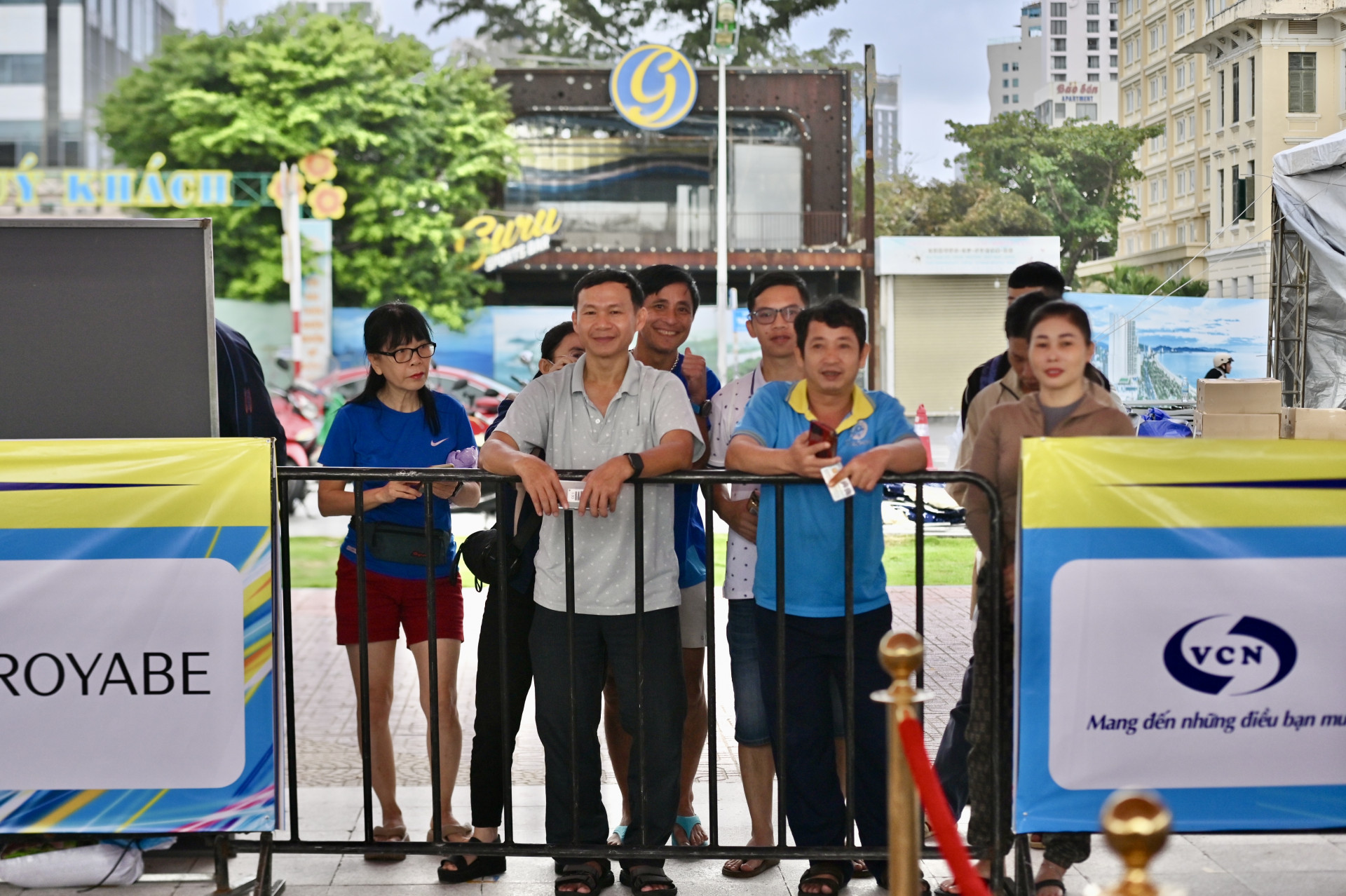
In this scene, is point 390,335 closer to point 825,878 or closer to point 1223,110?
point 825,878

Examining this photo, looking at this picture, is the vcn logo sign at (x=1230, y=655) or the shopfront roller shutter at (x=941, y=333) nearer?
the vcn logo sign at (x=1230, y=655)

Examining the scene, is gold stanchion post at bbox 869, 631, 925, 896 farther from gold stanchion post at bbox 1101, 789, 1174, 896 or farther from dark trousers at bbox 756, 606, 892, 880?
dark trousers at bbox 756, 606, 892, 880

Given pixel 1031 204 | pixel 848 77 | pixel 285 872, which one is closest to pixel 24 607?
pixel 285 872

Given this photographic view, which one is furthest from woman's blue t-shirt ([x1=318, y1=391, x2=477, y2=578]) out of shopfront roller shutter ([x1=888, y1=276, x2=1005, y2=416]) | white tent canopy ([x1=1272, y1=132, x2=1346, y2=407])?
shopfront roller shutter ([x1=888, y1=276, x2=1005, y2=416])

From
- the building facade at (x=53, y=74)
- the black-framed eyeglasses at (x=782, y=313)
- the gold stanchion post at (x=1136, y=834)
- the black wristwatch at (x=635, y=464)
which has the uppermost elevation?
the building facade at (x=53, y=74)

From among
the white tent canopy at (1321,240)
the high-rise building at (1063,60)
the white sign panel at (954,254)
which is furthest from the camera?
the white sign panel at (954,254)

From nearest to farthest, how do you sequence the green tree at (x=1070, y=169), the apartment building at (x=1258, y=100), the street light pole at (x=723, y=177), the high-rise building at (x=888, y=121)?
1. the apartment building at (x=1258, y=100)
2. the green tree at (x=1070, y=169)
3. the high-rise building at (x=888, y=121)
4. the street light pole at (x=723, y=177)

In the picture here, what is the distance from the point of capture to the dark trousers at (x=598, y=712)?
379 cm

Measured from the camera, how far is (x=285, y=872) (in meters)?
4.09

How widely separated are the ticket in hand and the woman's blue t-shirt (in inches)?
55.6

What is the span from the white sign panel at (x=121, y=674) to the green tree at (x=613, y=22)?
3426cm

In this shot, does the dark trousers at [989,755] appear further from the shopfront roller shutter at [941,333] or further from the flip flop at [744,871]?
the shopfront roller shutter at [941,333]

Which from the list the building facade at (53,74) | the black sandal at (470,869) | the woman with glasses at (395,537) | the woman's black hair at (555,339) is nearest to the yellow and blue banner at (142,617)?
the woman with glasses at (395,537)

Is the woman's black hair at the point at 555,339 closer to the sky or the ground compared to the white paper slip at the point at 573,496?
closer to the sky
